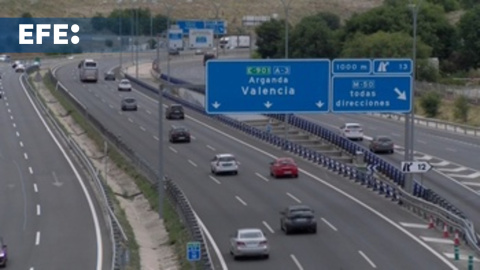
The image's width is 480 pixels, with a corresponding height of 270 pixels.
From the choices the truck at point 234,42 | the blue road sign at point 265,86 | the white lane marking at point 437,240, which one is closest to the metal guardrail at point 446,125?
the blue road sign at point 265,86

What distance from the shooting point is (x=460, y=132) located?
82812 millimetres

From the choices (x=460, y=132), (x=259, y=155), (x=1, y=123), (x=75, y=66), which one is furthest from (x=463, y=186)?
(x=75, y=66)

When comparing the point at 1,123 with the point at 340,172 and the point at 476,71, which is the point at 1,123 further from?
the point at 476,71

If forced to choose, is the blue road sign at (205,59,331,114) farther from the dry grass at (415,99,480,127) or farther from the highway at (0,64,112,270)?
the dry grass at (415,99,480,127)

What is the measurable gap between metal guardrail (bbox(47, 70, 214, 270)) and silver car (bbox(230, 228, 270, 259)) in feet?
3.84

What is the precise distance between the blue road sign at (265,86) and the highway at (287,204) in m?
4.60

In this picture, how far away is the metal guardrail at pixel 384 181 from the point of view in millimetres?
40188

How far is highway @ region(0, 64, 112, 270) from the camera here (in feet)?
123

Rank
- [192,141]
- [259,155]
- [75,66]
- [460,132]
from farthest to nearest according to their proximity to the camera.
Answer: [75,66] < [460,132] < [192,141] < [259,155]

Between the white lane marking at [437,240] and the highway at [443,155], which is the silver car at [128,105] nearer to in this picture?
the highway at [443,155]

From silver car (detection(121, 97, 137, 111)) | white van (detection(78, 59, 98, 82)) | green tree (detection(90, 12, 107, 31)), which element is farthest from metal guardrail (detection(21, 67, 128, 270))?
green tree (detection(90, 12, 107, 31))

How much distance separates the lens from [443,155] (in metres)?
67.2

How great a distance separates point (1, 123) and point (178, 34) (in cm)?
4295

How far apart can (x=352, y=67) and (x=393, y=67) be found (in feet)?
5.81
